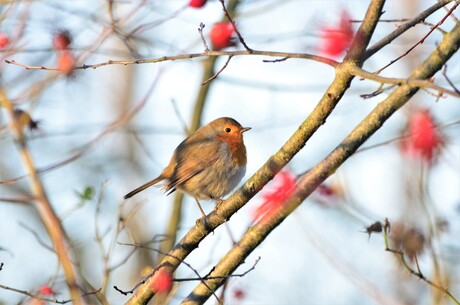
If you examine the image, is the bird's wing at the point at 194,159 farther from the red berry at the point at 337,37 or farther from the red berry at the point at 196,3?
the red berry at the point at 337,37

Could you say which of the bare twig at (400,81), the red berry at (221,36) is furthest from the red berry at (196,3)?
the bare twig at (400,81)

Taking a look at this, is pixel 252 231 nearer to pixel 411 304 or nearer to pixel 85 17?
pixel 85 17

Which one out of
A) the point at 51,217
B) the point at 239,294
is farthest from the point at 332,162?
the point at 239,294

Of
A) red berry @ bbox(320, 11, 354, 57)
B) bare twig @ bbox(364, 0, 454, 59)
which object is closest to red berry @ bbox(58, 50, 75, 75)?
red berry @ bbox(320, 11, 354, 57)

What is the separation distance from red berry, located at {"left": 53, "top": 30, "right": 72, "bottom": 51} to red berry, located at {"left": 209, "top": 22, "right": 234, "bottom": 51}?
0.82 metres

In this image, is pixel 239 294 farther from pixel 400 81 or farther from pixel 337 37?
pixel 400 81

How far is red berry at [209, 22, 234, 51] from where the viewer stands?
322cm

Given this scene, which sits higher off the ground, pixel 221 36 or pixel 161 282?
pixel 221 36

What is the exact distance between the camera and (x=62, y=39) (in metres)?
3.73

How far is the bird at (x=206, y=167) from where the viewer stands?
15.9 ft

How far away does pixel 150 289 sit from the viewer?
2953mm

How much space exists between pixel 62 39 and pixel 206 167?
1500 mm

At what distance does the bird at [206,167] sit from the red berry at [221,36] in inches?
64.6

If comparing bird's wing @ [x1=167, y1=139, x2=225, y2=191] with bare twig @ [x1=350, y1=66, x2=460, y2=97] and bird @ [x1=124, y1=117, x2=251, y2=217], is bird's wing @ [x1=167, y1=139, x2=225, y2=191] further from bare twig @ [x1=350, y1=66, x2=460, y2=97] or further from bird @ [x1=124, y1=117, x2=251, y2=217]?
bare twig @ [x1=350, y1=66, x2=460, y2=97]
